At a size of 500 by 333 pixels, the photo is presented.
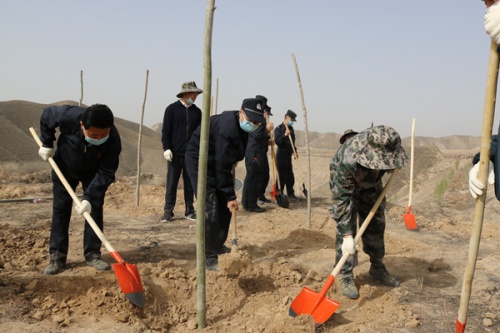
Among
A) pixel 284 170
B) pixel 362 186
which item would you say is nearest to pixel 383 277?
pixel 362 186

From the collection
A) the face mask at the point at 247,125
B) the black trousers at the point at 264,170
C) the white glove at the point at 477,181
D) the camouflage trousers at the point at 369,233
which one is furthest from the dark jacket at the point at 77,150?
the black trousers at the point at 264,170

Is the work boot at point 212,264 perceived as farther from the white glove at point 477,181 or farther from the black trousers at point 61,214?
the white glove at point 477,181

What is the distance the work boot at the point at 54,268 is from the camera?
3.72 meters

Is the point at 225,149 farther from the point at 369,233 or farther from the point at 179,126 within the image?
the point at 179,126

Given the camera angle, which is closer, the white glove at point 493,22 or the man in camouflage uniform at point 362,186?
the white glove at point 493,22

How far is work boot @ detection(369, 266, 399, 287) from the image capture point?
3881mm

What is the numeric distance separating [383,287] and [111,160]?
9.12 feet

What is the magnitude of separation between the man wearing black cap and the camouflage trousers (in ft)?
14.7

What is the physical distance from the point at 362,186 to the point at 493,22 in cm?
187

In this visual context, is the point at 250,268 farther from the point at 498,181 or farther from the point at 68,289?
the point at 498,181

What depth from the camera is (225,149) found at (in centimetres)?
384

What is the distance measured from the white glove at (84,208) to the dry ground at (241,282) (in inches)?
23.5

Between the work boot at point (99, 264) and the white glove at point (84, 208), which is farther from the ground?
the white glove at point (84, 208)

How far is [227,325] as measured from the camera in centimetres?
307
